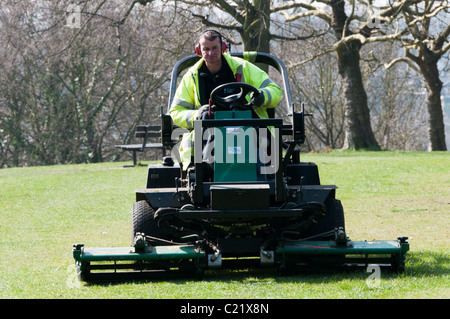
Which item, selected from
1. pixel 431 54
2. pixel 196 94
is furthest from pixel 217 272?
pixel 431 54

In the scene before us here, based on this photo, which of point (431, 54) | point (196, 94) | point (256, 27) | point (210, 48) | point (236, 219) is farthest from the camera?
point (431, 54)

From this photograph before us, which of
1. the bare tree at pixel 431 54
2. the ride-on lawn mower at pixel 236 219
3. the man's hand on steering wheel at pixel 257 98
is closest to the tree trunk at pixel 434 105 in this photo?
the bare tree at pixel 431 54

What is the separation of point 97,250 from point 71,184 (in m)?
11.5

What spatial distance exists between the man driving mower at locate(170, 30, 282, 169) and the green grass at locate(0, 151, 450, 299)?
157cm

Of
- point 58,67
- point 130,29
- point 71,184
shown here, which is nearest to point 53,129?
point 58,67

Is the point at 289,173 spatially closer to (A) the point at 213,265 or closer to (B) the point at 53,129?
(A) the point at 213,265

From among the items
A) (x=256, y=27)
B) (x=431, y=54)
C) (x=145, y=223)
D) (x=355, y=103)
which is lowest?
(x=145, y=223)

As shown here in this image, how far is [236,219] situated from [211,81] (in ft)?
5.95

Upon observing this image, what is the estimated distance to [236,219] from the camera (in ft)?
22.3

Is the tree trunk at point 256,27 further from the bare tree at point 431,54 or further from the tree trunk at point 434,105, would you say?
the tree trunk at point 434,105

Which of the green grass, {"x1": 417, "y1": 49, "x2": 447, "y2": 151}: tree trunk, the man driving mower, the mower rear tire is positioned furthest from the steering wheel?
{"x1": 417, "y1": 49, "x2": 447, "y2": 151}: tree trunk

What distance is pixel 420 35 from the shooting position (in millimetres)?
26250

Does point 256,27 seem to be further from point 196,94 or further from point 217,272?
point 217,272

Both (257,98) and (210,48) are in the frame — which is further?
(210,48)
